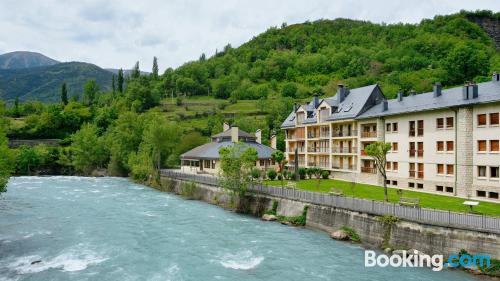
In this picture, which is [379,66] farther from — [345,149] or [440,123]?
[440,123]

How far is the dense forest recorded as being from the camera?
8656cm

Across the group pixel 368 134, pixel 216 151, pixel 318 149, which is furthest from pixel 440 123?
pixel 216 151

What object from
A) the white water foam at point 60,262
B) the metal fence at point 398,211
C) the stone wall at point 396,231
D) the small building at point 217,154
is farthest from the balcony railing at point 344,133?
the white water foam at point 60,262

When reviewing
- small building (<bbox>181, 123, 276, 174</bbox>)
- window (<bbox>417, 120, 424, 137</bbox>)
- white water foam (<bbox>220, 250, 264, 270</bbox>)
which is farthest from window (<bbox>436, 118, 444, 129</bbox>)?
small building (<bbox>181, 123, 276, 174</bbox>)

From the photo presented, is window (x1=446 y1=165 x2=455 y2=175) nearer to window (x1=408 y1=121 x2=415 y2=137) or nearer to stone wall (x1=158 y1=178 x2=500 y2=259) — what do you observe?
window (x1=408 y1=121 x2=415 y2=137)

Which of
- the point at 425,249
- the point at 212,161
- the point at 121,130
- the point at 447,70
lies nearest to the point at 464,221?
the point at 425,249

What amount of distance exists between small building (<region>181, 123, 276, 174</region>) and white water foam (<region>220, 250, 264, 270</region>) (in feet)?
113

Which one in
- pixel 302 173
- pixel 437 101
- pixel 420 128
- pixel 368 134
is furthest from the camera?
pixel 302 173

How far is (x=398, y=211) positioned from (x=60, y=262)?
24.0m

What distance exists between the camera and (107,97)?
16162 cm

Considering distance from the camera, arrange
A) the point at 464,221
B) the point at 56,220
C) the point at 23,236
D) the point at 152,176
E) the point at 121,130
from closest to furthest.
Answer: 1. the point at 464,221
2. the point at 23,236
3. the point at 56,220
4. the point at 152,176
5. the point at 121,130

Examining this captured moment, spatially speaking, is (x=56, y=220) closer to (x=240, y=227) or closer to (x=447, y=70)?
(x=240, y=227)

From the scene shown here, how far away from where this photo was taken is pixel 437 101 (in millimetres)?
41500

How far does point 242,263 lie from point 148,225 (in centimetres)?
1466
